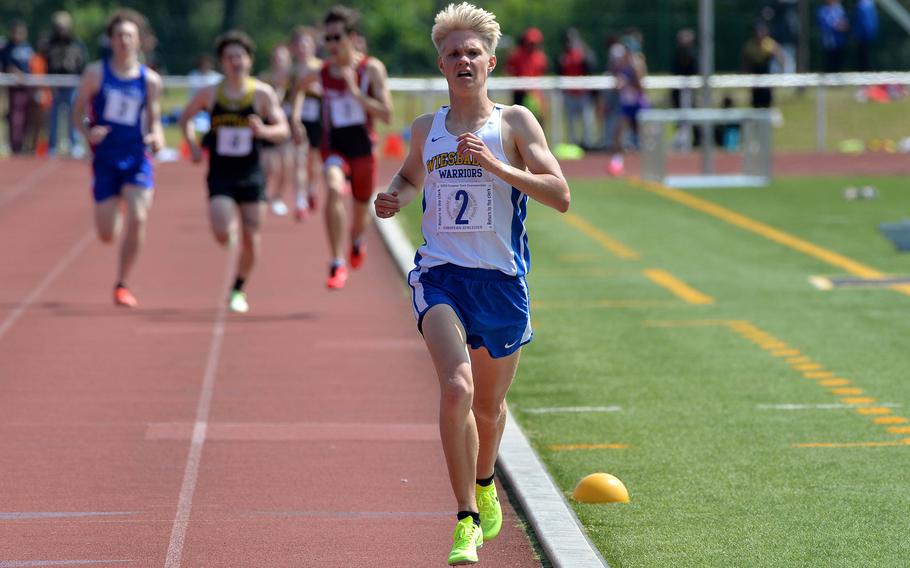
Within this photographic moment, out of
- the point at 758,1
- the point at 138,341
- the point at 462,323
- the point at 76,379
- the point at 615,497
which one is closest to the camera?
the point at 462,323

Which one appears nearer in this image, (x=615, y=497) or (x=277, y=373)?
(x=615, y=497)

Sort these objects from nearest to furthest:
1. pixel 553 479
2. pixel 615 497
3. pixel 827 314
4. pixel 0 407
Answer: pixel 615 497 → pixel 553 479 → pixel 0 407 → pixel 827 314

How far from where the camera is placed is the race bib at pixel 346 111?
14.1 m

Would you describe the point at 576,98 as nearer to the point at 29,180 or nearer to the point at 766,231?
the point at 29,180

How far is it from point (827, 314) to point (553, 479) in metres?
5.75

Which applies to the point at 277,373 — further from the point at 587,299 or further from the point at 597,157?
the point at 597,157

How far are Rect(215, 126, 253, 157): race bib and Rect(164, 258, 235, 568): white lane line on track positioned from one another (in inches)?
47.6

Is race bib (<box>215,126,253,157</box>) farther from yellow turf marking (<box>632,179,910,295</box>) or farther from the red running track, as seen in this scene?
yellow turf marking (<box>632,179,910,295</box>)

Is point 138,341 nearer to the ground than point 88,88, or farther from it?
nearer to the ground

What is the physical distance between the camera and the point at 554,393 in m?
9.97

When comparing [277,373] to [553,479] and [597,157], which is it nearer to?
[553,479]

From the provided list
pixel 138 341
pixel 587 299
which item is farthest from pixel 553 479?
pixel 587 299

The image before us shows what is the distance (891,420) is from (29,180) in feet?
63.5

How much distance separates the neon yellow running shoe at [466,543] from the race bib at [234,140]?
23.4 feet
